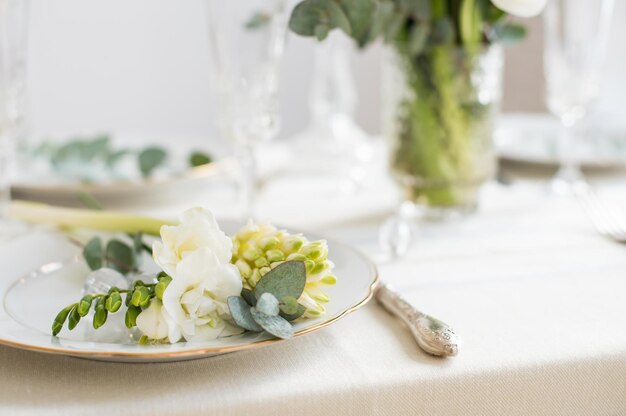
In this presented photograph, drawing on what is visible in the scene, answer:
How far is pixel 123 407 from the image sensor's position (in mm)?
533

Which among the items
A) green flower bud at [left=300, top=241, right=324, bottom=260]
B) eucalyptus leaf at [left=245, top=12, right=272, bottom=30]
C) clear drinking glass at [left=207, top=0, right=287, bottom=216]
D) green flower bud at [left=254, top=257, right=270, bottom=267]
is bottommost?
green flower bud at [left=254, top=257, right=270, bottom=267]

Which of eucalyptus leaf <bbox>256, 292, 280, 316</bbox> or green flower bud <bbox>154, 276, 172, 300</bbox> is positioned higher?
green flower bud <bbox>154, 276, 172, 300</bbox>

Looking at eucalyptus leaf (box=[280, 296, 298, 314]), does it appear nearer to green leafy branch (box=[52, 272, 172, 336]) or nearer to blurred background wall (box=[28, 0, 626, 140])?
green leafy branch (box=[52, 272, 172, 336])

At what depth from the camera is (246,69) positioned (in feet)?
2.89

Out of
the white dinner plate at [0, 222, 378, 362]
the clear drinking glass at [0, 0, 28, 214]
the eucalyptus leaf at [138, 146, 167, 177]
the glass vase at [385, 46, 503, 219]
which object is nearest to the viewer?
the white dinner plate at [0, 222, 378, 362]

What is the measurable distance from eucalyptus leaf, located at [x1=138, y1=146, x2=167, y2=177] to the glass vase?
0.31m

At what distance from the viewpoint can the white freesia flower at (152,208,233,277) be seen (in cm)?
58

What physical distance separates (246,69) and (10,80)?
0.26 m

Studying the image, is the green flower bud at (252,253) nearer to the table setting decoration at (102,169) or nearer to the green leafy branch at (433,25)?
the green leafy branch at (433,25)

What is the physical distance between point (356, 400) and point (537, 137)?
3.08 feet

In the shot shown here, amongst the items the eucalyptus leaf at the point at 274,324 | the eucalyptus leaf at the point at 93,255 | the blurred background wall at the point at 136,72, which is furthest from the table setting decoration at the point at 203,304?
the blurred background wall at the point at 136,72

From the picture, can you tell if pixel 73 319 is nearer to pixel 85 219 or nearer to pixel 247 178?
pixel 85 219

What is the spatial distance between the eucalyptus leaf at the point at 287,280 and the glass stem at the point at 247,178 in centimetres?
37

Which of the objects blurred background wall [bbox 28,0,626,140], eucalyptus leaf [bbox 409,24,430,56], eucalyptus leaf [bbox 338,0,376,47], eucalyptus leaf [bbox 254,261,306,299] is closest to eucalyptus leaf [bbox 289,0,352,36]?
eucalyptus leaf [bbox 338,0,376,47]
